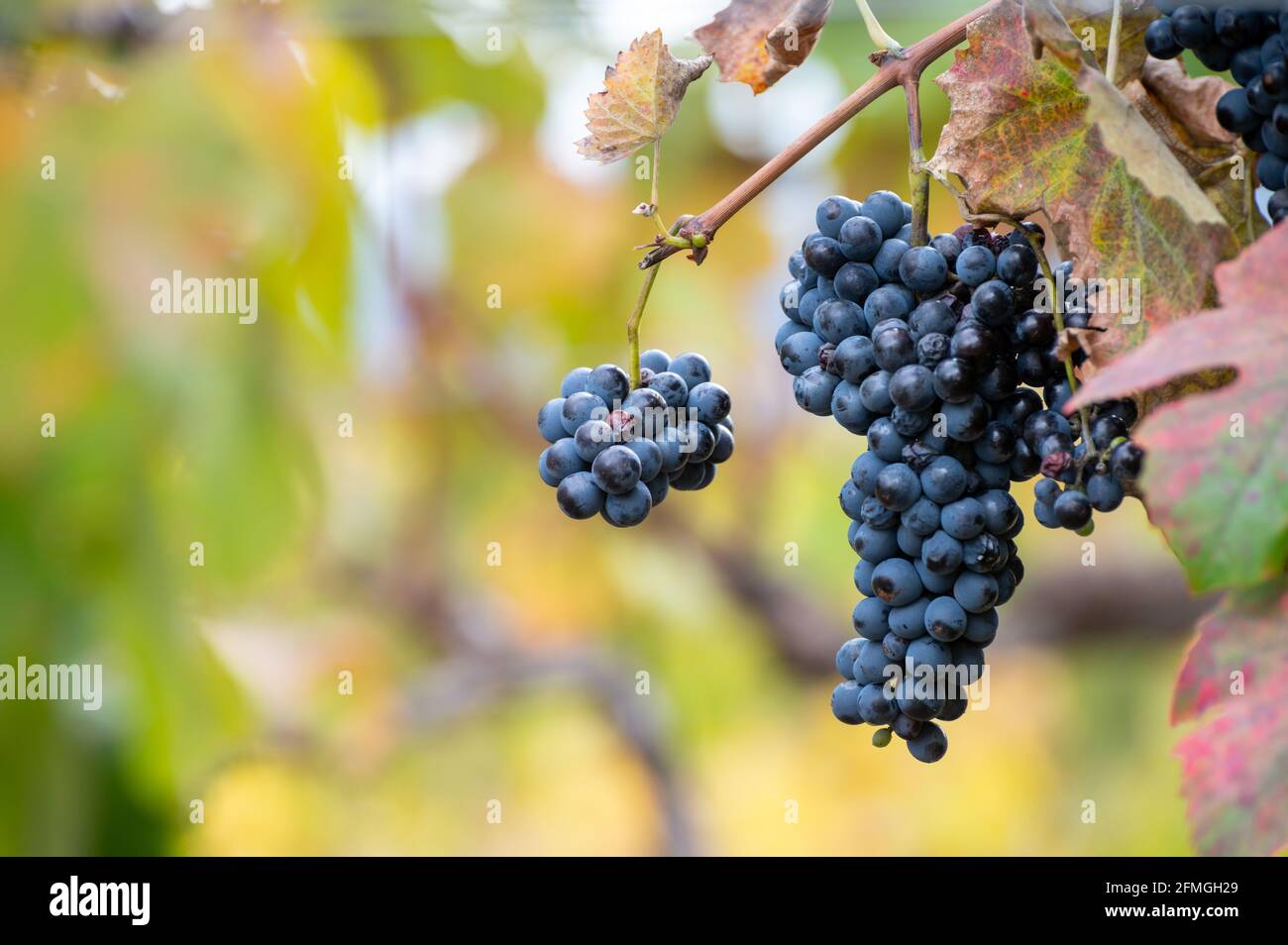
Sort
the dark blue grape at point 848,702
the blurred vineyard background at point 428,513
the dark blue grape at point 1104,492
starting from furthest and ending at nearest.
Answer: the blurred vineyard background at point 428,513
the dark blue grape at point 848,702
the dark blue grape at point 1104,492

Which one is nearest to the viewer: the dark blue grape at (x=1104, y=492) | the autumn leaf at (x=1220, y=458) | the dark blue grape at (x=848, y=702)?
the autumn leaf at (x=1220, y=458)

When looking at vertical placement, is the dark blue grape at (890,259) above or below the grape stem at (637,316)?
above

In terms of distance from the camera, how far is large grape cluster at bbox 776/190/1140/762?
→ 684 mm

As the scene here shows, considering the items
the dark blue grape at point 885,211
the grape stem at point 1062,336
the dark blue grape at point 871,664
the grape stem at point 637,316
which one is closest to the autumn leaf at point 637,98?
the grape stem at point 637,316

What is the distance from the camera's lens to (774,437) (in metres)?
3.51

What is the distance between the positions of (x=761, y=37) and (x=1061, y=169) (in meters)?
0.22

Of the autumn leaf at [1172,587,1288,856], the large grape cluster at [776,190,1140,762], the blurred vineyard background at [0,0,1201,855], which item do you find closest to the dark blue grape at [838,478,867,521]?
the large grape cluster at [776,190,1140,762]

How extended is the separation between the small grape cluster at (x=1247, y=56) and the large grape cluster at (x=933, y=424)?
0.14 m

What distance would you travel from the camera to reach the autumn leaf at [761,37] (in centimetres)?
78

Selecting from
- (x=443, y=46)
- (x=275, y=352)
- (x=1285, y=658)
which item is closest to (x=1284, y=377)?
(x=1285, y=658)

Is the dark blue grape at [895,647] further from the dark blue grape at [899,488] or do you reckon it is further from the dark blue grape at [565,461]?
the dark blue grape at [565,461]

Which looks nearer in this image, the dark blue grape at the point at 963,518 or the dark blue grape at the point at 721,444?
the dark blue grape at the point at 963,518
